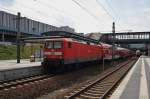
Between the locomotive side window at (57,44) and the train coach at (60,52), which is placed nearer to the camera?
the train coach at (60,52)

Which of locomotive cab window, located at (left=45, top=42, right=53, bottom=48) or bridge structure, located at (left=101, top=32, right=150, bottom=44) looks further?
bridge structure, located at (left=101, top=32, right=150, bottom=44)

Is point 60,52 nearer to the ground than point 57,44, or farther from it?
nearer to the ground

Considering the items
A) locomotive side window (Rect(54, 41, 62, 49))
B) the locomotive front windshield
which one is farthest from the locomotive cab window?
locomotive side window (Rect(54, 41, 62, 49))

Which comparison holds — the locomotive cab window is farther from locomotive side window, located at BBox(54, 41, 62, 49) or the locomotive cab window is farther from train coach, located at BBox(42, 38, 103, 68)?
locomotive side window, located at BBox(54, 41, 62, 49)

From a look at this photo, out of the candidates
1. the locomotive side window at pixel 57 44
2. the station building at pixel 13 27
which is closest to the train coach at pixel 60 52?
the locomotive side window at pixel 57 44

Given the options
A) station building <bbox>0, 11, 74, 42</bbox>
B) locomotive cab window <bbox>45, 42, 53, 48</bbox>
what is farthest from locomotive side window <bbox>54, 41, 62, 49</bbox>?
station building <bbox>0, 11, 74, 42</bbox>

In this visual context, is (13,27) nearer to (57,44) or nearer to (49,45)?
(49,45)

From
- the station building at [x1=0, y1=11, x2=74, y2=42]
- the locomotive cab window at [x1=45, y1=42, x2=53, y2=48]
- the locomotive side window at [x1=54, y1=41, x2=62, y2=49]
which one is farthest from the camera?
the station building at [x1=0, y1=11, x2=74, y2=42]

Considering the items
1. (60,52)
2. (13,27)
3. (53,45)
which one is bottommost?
(60,52)

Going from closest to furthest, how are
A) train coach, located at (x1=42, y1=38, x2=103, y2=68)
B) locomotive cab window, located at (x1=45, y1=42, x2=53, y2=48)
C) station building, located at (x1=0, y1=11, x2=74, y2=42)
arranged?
1. train coach, located at (x1=42, y1=38, x2=103, y2=68)
2. locomotive cab window, located at (x1=45, y1=42, x2=53, y2=48)
3. station building, located at (x1=0, y1=11, x2=74, y2=42)

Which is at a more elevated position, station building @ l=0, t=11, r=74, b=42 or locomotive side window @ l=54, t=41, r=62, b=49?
station building @ l=0, t=11, r=74, b=42

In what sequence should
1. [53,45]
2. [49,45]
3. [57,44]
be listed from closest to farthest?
[57,44], [53,45], [49,45]

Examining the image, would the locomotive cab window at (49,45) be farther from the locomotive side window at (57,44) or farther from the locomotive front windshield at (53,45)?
the locomotive side window at (57,44)

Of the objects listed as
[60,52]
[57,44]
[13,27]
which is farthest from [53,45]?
[13,27]
